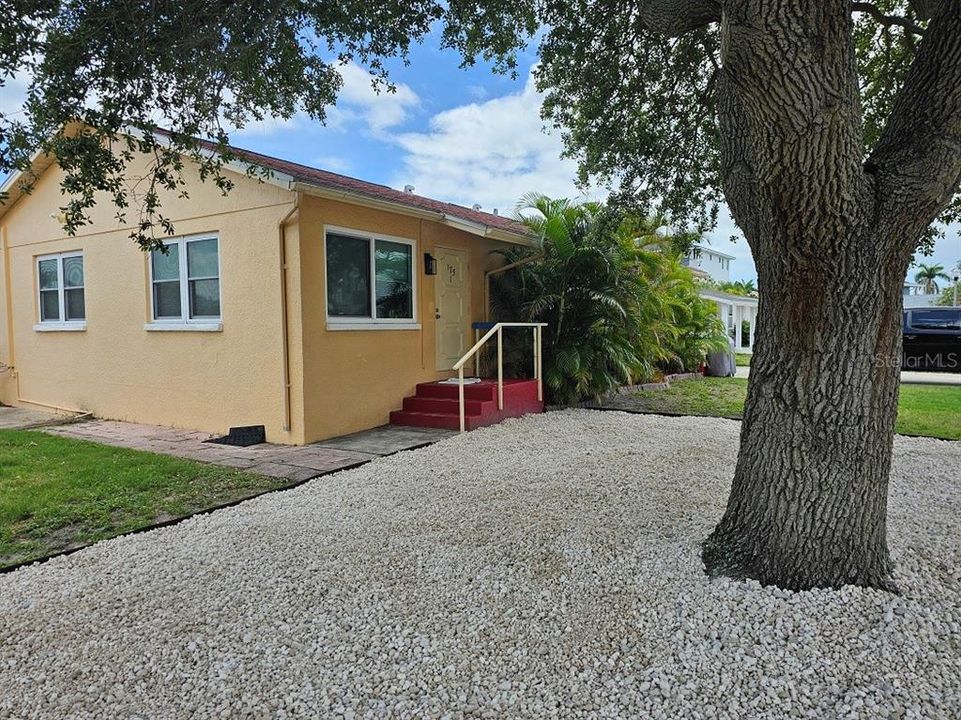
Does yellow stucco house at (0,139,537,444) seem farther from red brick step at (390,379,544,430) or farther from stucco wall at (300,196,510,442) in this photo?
red brick step at (390,379,544,430)

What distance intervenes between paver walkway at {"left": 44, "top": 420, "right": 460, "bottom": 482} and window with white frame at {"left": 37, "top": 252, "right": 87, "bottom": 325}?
2402 mm

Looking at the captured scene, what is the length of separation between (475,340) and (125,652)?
24.8 feet

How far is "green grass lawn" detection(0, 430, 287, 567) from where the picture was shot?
164 inches

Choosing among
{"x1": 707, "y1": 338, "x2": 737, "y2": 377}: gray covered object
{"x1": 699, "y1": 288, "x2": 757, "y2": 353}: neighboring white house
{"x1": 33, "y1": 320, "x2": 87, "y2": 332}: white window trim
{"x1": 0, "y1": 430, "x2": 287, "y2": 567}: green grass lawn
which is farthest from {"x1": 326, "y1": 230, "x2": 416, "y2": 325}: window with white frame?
{"x1": 699, "y1": 288, "x2": 757, "y2": 353}: neighboring white house

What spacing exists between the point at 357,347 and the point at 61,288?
239 inches

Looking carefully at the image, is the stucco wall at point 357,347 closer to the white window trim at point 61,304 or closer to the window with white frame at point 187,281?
the window with white frame at point 187,281

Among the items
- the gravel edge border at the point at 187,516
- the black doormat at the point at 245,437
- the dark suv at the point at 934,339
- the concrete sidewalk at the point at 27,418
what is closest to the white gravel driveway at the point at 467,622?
the gravel edge border at the point at 187,516

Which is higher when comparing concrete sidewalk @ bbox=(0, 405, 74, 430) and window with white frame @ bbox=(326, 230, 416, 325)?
window with white frame @ bbox=(326, 230, 416, 325)

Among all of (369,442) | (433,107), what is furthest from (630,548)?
(433,107)

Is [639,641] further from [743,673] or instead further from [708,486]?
[708,486]

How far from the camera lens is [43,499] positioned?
4859 millimetres

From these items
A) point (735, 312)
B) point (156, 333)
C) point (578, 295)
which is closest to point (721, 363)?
point (578, 295)

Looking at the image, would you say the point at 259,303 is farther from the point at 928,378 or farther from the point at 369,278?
the point at 928,378

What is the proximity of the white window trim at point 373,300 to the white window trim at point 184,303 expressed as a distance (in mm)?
1543
